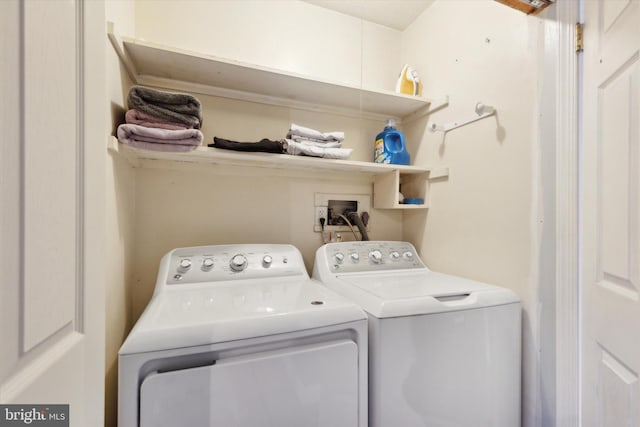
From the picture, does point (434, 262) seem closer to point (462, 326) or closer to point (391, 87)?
point (462, 326)

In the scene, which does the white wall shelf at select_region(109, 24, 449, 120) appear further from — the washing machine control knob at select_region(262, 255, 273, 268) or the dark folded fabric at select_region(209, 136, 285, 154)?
the washing machine control knob at select_region(262, 255, 273, 268)

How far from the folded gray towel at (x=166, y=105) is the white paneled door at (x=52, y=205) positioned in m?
0.49

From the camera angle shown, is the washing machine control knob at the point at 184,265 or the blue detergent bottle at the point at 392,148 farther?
the blue detergent bottle at the point at 392,148

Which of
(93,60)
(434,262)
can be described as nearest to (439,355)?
(434,262)

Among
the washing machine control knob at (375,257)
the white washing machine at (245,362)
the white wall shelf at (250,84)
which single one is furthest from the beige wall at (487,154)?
the white washing machine at (245,362)

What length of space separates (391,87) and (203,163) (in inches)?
55.8

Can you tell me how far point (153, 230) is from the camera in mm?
1344

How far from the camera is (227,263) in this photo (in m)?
1.21

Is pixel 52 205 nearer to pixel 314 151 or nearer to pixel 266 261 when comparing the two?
pixel 266 261

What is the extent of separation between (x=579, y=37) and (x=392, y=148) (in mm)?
885

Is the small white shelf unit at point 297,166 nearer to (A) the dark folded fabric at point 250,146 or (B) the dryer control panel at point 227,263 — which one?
(A) the dark folded fabric at point 250,146

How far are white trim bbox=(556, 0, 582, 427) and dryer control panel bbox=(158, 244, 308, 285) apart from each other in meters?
1.04

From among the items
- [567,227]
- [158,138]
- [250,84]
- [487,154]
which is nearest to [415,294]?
[567,227]

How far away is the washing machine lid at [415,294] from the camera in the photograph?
2.97 ft
